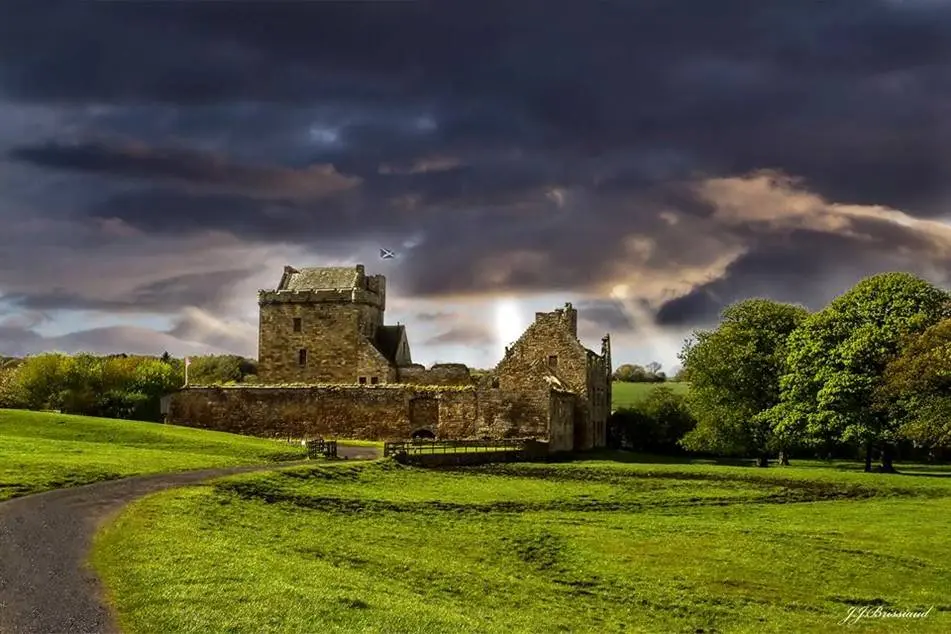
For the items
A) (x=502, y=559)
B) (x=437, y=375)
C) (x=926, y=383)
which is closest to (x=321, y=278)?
(x=437, y=375)

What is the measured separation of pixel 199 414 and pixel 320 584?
48.7 meters

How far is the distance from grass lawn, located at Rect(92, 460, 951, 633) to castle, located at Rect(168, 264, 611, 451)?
20862 millimetres

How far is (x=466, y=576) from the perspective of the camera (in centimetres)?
2298

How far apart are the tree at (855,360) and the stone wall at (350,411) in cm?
1708

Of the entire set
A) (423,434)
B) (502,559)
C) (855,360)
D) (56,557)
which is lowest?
(502,559)

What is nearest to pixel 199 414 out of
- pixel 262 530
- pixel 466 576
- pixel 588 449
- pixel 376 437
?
pixel 376 437

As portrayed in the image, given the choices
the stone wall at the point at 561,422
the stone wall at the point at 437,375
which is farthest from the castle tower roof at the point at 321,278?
the stone wall at the point at 561,422

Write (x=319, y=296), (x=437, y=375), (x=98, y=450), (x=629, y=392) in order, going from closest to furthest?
(x=98, y=450) < (x=437, y=375) < (x=319, y=296) < (x=629, y=392)

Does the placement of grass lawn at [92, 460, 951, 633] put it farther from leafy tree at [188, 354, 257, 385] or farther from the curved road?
leafy tree at [188, 354, 257, 385]

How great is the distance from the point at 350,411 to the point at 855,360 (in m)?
32.4

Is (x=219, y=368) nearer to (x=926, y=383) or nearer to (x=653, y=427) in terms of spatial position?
(x=653, y=427)

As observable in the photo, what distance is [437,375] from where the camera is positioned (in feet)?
242

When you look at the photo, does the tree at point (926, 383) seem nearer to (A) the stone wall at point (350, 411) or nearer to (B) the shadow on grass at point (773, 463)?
(B) the shadow on grass at point (773, 463)

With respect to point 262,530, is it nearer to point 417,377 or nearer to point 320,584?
point 320,584
